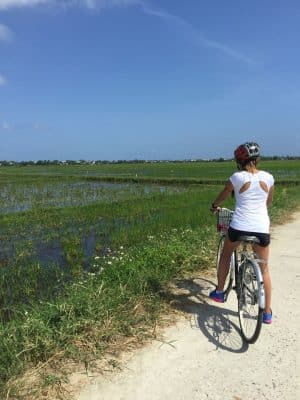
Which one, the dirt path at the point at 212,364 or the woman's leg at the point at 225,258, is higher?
the woman's leg at the point at 225,258

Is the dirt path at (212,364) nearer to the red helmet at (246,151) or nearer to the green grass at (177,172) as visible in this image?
the red helmet at (246,151)

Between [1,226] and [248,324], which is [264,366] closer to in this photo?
[248,324]

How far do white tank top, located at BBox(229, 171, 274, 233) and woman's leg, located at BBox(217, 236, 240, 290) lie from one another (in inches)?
10.1

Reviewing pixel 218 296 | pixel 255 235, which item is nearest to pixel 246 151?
pixel 255 235

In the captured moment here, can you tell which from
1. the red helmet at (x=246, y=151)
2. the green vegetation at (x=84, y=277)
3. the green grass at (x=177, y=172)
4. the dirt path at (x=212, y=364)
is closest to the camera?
the dirt path at (x=212, y=364)

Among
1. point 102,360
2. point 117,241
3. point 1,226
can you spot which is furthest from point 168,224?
point 102,360

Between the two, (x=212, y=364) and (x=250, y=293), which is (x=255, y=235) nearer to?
(x=250, y=293)

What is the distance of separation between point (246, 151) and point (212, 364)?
6.19 feet

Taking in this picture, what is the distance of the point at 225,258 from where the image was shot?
452 centimetres

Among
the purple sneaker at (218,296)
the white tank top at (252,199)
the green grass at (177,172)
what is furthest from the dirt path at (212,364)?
the green grass at (177,172)

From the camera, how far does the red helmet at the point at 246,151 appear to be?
409cm

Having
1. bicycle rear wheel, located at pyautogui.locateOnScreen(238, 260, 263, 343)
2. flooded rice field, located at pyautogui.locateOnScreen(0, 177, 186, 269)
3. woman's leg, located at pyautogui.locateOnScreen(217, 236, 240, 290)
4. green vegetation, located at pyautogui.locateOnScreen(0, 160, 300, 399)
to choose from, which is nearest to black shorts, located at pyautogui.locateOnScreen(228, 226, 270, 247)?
woman's leg, located at pyautogui.locateOnScreen(217, 236, 240, 290)

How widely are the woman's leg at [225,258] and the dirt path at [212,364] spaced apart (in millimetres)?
402

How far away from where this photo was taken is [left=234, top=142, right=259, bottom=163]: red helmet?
4.09 metres
